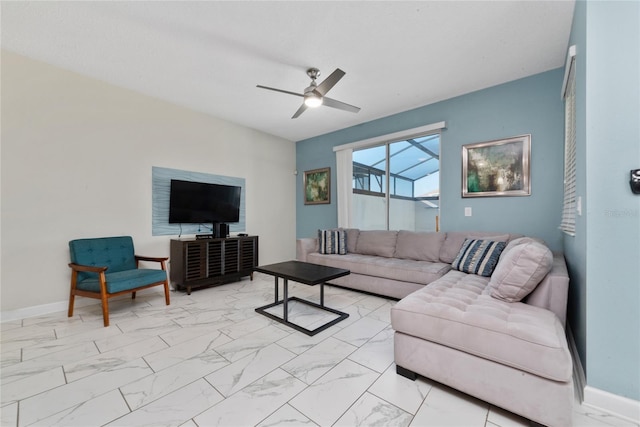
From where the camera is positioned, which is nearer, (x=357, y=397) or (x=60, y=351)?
(x=357, y=397)

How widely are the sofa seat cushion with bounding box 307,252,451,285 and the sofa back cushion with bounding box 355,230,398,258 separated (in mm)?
128

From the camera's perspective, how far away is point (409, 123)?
3.94 meters

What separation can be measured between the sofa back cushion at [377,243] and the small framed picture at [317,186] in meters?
1.26

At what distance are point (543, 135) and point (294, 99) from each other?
3039 millimetres

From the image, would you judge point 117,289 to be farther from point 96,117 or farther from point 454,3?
point 454,3

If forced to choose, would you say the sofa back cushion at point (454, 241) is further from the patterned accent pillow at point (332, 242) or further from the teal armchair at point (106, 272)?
the teal armchair at point (106, 272)

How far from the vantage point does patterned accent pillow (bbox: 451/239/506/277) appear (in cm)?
255

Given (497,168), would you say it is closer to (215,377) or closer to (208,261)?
(215,377)

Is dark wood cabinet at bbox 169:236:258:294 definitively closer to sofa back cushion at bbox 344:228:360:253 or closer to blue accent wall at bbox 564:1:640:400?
sofa back cushion at bbox 344:228:360:253

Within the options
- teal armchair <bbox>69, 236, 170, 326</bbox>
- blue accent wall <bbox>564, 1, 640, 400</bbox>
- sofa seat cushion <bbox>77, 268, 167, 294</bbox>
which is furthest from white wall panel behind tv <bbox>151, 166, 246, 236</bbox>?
blue accent wall <bbox>564, 1, 640, 400</bbox>

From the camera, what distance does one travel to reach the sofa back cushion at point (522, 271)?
163 cm

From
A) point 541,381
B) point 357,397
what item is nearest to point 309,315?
point 357,397

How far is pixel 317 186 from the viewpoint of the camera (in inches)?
205

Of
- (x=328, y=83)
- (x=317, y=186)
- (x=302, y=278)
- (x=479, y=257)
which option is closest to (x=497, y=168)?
(x=479, y=257)
